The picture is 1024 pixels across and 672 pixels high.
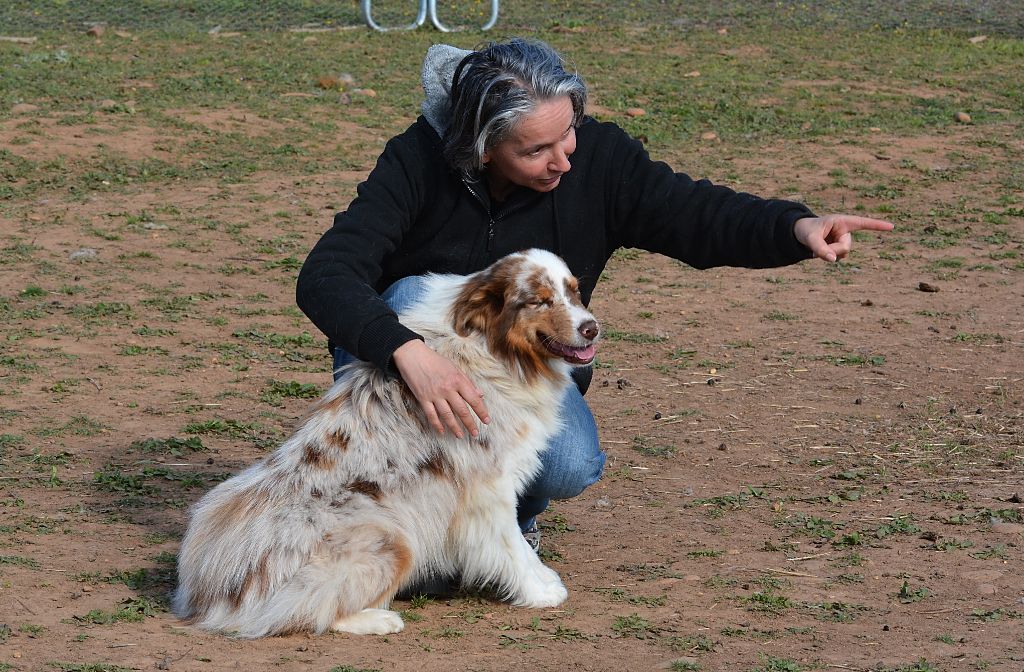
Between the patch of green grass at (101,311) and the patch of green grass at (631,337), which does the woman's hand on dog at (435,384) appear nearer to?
the patch of green grass at (631,337)

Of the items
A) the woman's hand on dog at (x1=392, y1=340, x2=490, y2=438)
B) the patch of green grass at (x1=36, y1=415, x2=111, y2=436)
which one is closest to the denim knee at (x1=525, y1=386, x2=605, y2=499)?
the woman's hand on dog at (x1=392, y1=340, x2=490, y2=438)

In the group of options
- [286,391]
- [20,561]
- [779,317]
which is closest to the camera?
[20,561]

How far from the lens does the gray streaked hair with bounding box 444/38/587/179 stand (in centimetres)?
387

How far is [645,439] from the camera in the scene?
18.3 ft

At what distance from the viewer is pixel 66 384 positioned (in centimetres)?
581

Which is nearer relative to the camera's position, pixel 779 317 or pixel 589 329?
pixel 589 329

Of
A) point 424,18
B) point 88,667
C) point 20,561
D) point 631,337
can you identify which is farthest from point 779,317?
point 424,18

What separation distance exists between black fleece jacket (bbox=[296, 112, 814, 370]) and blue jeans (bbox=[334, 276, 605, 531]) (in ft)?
0.38

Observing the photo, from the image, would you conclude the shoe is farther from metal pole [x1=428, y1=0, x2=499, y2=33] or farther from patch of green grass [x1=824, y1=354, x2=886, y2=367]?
metal pole [x1=428, y1=0, x2=499, y2=33]

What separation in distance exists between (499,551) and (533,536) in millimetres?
573

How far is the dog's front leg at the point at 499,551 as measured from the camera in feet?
Answer: 12.6

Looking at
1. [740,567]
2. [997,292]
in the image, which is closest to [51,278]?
[740,567]

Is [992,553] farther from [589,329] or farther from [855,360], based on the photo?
[855,360]

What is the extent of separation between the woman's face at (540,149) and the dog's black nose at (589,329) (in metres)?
0.52
